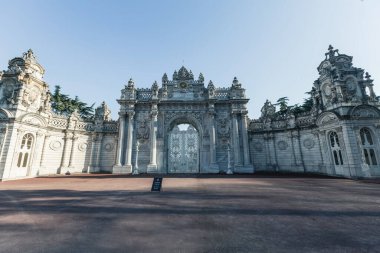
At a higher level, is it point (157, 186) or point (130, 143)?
point (130, 143)

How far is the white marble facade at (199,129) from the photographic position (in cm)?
1611

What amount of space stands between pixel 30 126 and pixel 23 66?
21.6ft

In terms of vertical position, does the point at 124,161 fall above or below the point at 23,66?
below

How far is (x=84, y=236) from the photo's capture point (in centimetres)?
385

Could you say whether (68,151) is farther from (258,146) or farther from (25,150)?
(258,146)

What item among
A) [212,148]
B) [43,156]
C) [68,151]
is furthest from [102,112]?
[212,148]

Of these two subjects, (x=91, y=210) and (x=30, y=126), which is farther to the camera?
(x=30, y=126)

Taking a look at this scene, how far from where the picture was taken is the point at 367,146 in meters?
15.9

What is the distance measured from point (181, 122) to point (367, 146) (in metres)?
20.2

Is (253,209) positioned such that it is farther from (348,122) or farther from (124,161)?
(124,161)

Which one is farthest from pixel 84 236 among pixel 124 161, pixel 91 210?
pixel 124 161

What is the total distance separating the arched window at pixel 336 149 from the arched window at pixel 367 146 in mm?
1710

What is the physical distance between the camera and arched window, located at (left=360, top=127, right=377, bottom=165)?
15.7 m

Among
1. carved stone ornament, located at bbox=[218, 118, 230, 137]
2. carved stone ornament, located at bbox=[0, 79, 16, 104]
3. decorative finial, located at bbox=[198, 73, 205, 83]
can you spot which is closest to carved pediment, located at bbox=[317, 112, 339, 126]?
carved stone ornament, located at bbox=[218, 118, 230, 137]
